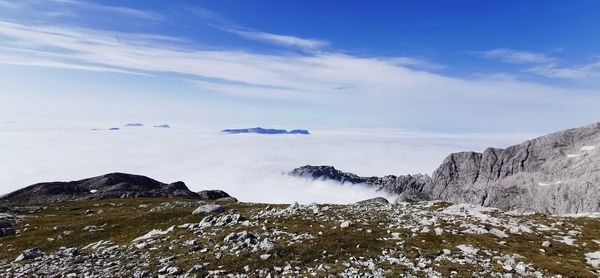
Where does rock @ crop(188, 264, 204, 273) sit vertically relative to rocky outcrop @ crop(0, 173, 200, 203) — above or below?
above

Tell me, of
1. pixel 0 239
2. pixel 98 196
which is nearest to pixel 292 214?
pixel 0 239

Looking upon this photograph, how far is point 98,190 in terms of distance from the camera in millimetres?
167000

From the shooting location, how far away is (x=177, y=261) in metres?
23.3

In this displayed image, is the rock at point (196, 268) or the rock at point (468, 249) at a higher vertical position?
the rock at point (468, 249)

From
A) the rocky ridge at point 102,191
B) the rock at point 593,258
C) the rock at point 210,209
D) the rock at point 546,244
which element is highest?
the rock at point 546,244

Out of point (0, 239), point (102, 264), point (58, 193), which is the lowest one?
point (58, 193)

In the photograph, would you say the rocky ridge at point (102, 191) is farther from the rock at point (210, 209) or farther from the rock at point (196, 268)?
the rock at point (196, 268)

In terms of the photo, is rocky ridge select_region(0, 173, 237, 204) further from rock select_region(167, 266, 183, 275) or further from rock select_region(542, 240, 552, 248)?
rock select_region(542, 240, 552, 248)

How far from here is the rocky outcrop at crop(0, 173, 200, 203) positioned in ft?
492

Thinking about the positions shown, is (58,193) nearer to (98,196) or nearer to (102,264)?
(98,196)

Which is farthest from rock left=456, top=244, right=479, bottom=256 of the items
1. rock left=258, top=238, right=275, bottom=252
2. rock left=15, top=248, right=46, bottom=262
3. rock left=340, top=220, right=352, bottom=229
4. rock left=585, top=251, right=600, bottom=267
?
rock left=15, top=248, right=46, bottom=262

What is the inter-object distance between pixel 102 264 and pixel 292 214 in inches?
684

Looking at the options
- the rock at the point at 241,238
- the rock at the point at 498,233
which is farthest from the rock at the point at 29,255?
the rock at the point at 498,233

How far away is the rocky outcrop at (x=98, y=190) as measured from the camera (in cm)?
15000
